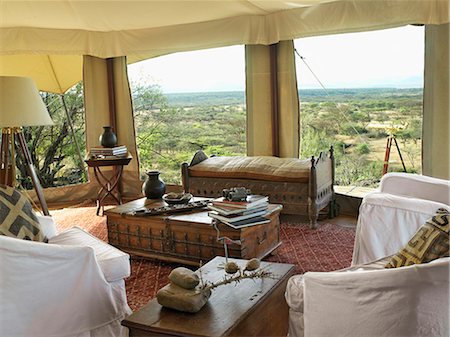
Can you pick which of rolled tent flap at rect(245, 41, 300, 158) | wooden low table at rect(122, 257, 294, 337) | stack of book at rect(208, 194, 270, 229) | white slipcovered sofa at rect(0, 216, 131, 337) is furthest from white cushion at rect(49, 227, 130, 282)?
rolled tent flap at rect(245, 41, 300, 158)

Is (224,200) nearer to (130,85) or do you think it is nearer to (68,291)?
(68,291)

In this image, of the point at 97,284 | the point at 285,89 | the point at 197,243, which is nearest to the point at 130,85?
the point at 285,89

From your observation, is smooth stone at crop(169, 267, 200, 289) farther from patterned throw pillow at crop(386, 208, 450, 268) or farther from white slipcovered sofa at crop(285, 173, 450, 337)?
patterned throw pillow at crop(386, 208, 450, 268)

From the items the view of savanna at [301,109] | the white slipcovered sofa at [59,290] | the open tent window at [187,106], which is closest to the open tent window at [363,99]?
the view of savanna at [301,109]

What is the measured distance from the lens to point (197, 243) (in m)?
3.63

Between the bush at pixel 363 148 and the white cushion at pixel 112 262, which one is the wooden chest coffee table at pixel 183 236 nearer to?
the white cushion at pixel 112 262

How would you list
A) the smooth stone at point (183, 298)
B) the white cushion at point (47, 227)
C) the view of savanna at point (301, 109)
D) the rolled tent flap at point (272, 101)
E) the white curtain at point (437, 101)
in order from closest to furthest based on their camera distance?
1. the smooth stone at point (183, 298)
2. the white cushion at point (47, 227)
3. the white curtain at point (437, 101)
4. the view of savanna at point (301, 109)
5. the rolled tent flap at point (272, 101)

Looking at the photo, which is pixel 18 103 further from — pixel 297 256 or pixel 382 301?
pixel 382 301

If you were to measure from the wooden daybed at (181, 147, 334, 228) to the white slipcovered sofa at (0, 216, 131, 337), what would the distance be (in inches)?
94.6

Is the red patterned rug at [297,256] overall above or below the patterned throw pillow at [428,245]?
below

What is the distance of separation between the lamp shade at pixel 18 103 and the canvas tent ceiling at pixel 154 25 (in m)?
1.51

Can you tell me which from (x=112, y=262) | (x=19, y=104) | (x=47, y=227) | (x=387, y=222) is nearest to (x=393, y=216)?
(x=387, y=222)

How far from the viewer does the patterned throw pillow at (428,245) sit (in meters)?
1.91

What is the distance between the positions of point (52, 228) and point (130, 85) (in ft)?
12.6
